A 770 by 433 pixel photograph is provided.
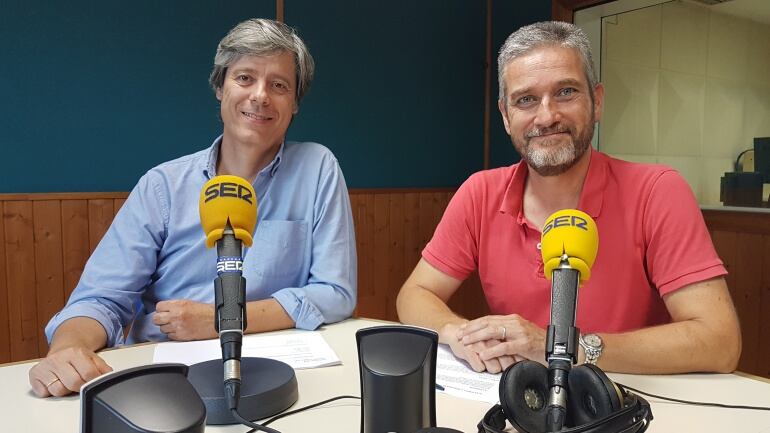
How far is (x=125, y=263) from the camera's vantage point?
58.3 inches

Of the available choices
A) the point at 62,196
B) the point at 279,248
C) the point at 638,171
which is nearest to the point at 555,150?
the point at 638,171

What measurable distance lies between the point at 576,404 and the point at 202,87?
2624 mm

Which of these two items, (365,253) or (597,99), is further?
(365,253)

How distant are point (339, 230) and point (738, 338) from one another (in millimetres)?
977

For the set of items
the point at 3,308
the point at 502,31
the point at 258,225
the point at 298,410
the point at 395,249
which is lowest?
the point at 3,308

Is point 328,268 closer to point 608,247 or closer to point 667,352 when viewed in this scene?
point 608,247

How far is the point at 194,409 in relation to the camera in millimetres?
551

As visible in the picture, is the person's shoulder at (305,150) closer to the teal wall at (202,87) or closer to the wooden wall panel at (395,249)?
the teal wall at (202,87)

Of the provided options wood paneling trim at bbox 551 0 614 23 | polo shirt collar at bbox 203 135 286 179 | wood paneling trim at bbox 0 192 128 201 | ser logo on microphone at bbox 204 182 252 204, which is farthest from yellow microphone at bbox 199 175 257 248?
wood paneling trim at bbox 551 0 614 23

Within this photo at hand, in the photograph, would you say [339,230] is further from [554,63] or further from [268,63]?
[554,63]

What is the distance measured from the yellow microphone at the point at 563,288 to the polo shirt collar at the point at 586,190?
705 mm

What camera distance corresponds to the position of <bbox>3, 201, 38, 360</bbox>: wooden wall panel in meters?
2.51

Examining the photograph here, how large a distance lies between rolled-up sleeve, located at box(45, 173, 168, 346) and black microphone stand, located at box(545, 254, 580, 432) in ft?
3.52

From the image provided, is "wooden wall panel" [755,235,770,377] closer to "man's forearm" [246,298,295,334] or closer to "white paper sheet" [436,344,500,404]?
"white paper sheet" [436,344,500,404]
